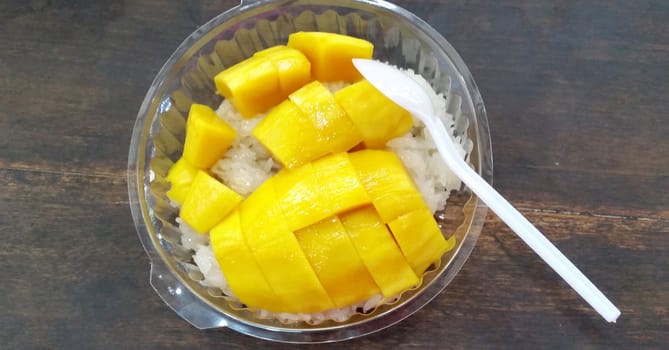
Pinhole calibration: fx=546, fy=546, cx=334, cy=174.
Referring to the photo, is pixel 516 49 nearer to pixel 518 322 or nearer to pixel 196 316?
pixel 518 322

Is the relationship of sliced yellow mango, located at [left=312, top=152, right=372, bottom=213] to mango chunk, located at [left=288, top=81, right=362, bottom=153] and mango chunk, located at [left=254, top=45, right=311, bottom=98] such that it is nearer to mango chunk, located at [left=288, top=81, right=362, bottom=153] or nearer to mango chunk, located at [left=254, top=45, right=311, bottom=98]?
mango chunk, located at [left=288, top=81, right=362, bottom=153]

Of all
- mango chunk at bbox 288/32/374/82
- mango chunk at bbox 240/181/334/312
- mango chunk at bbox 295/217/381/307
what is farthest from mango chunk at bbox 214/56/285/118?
mango chunk at bbox 295/217/381/307

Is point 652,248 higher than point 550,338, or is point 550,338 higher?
point 652,248

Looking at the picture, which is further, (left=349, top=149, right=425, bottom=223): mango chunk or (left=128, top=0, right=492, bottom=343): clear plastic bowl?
(left=128, top=0, right=492, bottom=343): clear plastic bowl

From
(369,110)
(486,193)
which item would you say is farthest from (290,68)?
(486,193)

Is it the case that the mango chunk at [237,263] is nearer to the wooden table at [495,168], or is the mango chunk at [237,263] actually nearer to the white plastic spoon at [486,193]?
the wooden table at [495,168]

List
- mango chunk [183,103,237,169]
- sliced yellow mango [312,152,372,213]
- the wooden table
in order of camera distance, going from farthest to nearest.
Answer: the wooden table, mango chunk [183,103,237,169], sliced yellow mango [312,152,372,213]

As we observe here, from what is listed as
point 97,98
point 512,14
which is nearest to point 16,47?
point 97,98
